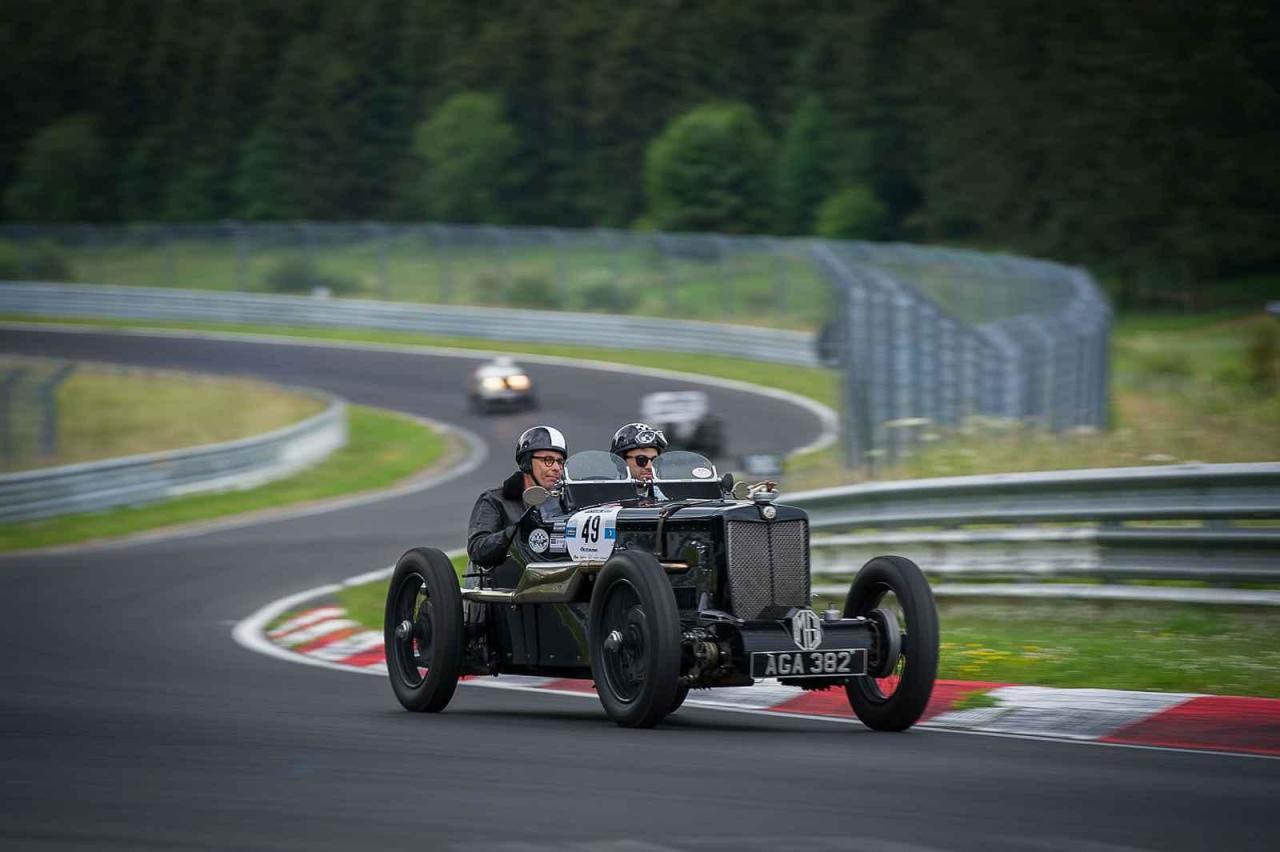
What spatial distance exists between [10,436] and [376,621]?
11.2 meters

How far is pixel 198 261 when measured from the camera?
2066 inches

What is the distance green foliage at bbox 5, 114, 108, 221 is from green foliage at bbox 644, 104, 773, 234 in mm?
30801

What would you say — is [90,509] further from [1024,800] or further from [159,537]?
[1024,800]

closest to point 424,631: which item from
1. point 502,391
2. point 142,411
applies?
point 142,411

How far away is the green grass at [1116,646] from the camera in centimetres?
1024

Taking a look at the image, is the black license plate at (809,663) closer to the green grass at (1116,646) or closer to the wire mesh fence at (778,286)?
the green grass at (1116,646)

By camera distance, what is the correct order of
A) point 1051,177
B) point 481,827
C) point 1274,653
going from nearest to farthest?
1. point 481,827
2. point 1274,653
3. point 1051,177

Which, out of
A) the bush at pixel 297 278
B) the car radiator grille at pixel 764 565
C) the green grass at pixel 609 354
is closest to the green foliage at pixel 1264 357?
the green grass at pixel 609 354

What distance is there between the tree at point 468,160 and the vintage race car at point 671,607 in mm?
73591

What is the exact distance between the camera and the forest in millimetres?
61125

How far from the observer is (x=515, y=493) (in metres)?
10.5

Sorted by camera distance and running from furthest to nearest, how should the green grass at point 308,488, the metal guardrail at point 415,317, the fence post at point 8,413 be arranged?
the metal guardrail at point 415,317
the fence post at point 8,413
the green grass at point 308,488

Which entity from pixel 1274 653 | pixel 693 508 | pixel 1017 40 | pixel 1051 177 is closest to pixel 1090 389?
pixel 1274 653

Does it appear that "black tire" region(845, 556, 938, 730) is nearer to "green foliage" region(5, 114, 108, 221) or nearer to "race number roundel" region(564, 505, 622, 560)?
"race number roundel" region(564, 505, 622, 560)
